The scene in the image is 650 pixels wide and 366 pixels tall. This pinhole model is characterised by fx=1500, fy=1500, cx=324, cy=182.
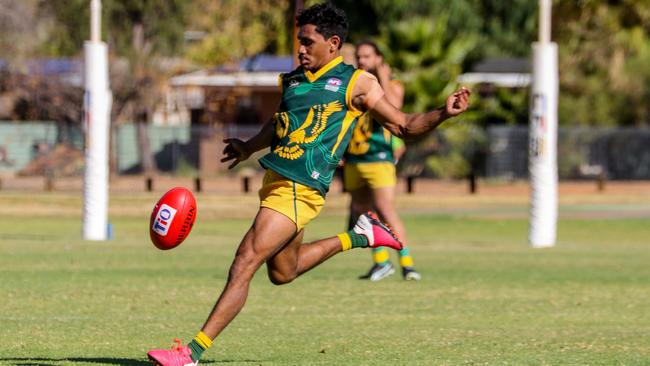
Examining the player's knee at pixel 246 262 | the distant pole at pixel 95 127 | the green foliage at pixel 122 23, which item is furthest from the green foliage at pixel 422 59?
the player's knee at pixel 246 262

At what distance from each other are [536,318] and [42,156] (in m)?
36.8

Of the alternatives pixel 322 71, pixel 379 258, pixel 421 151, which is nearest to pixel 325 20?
pixel 322 71

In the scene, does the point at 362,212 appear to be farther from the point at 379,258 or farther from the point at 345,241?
the point at 345,241

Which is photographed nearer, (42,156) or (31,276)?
(31,276)

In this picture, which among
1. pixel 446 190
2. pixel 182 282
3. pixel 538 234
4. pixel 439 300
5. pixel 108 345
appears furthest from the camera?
pixel 446 190

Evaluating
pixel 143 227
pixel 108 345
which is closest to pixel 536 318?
pixel 108 345

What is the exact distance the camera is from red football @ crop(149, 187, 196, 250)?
9109mm

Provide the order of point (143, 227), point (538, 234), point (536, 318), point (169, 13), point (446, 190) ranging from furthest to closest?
point (169, 13) → point (446, 190) → point (143, 227) → point (538, 234) → point (536, 318)

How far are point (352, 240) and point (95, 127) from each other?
499 inches

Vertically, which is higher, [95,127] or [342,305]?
[95,127]

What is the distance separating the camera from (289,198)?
9.00m

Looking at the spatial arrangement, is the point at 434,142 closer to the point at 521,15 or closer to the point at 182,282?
the point at 521,15

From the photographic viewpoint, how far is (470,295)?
1445 cm

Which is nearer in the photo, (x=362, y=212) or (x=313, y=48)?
(x=313, y=48)
